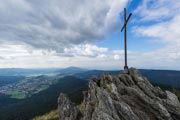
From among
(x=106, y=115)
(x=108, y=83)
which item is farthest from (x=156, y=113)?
(x=108, y=83)

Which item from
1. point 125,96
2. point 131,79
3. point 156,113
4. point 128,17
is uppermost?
point 128,17

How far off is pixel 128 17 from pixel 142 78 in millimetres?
11559

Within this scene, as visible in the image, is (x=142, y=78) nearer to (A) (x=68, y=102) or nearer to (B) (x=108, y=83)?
(B) (x=108, y=83)

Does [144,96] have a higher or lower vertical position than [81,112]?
higher

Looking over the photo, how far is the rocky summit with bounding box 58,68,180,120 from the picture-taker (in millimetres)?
25000

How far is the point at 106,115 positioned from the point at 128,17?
56.8 ft

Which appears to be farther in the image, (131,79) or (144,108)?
(131,79)

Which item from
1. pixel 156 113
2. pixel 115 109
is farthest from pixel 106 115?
pixel 156 113

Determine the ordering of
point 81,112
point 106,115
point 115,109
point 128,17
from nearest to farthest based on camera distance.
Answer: point 106,115 → point 115,109 → point 128,17 → point 81,112

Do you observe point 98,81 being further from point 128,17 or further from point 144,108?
point 128,17

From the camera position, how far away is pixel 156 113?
25.7 m

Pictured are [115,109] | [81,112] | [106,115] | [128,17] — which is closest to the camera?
[106,115]

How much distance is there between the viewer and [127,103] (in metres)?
27.2

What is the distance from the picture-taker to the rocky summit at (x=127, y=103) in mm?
25000
